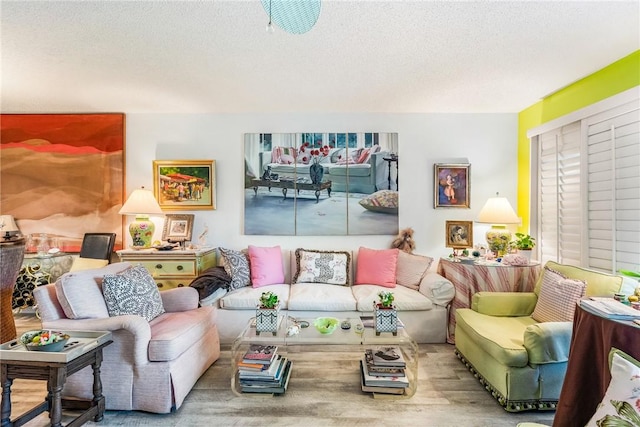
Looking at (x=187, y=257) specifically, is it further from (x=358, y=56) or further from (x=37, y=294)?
(x=358, y=56)

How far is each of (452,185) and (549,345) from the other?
2.30m

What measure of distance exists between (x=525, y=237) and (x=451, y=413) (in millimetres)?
2134

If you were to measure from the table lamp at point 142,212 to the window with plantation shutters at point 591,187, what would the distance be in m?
4.31

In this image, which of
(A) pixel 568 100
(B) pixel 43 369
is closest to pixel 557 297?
(A) pixel 568 100

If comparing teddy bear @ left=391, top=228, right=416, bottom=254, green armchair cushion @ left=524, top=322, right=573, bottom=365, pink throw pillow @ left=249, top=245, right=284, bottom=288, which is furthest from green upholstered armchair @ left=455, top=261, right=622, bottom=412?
pink throw pillow @ left=249, top=245, right=284, bottom=288

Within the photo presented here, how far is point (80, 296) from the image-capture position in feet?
7.08

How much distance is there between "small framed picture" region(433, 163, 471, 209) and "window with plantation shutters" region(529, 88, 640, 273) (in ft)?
2.34

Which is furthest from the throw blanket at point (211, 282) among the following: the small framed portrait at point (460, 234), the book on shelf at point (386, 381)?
the small framed portrait at point (460, 234)

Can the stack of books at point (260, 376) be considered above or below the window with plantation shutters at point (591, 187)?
below

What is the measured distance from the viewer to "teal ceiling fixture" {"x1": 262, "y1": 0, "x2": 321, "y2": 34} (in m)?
1.38

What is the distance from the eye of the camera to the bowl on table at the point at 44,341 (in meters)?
1.74

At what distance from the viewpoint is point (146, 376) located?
6.79ft

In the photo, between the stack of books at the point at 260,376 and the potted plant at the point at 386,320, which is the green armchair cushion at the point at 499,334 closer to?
the potted plant at the point at 386,320

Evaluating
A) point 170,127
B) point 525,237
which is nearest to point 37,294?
point 170,127
